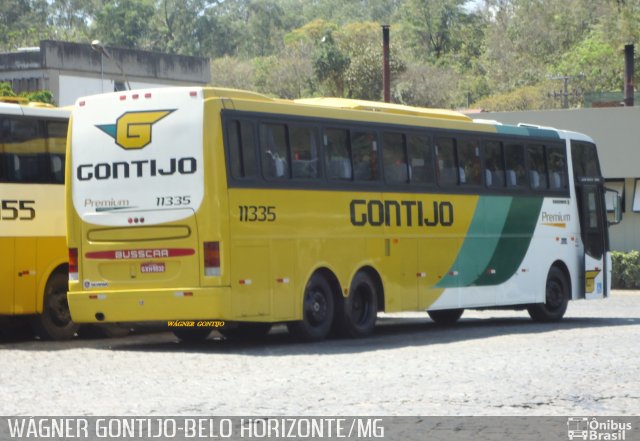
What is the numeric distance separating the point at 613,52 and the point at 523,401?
7342cm

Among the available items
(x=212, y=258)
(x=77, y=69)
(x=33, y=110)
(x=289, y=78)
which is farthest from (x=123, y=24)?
(x=212, y=258)

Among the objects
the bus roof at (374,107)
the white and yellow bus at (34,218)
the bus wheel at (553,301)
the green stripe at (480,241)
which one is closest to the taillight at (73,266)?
the white and yellow bus at (34,218)

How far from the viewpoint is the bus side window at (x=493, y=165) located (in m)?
22.7

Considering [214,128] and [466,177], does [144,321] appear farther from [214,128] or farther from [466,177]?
[466,177]

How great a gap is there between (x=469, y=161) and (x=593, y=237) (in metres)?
4.36

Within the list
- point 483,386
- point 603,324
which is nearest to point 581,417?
point 483,386

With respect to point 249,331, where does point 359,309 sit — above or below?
above

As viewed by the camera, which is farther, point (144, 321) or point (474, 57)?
point (474, 57)

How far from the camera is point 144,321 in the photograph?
17.5m

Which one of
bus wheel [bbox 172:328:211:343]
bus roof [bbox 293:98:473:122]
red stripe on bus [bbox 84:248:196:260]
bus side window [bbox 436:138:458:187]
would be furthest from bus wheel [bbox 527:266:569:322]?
red stripe on bus [bbox 84:248:196:260]

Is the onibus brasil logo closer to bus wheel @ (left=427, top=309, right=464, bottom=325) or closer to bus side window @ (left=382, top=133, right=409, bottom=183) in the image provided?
bus side window @ (left=382, top=133, right=409, bottom=183)

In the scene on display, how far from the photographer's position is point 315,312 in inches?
741

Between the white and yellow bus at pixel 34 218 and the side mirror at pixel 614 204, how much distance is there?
420 inches

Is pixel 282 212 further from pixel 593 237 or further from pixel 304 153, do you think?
pixel 593 237
